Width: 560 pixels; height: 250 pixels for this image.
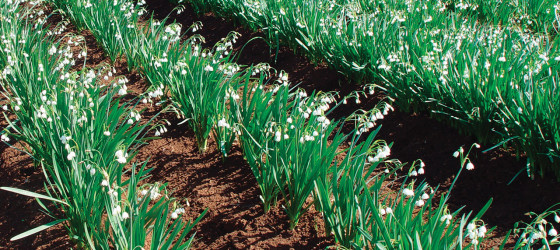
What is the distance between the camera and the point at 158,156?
4.13 m

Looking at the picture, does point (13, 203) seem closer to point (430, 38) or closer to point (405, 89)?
point (405, 89)

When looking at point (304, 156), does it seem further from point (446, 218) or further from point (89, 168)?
point (89, 168)

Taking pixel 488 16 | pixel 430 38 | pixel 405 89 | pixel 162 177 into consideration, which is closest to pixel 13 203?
pixel 162 177

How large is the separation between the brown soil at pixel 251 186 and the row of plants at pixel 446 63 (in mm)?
155

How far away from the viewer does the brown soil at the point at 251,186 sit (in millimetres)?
3266

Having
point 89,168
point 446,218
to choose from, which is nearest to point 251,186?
point 89,168

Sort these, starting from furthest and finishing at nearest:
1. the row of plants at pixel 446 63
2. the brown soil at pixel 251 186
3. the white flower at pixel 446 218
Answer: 1. the row of plants at pixel 446 63
2. the brown soil at pixel 251 186
3. the white flower at pixel 446 218

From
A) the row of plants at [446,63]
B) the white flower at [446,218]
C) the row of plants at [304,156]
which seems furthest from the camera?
the row of plants at [446,63]

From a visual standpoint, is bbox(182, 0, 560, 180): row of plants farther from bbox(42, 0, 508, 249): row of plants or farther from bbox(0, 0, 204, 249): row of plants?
bbox(0, 0, 204, 249): row of plants

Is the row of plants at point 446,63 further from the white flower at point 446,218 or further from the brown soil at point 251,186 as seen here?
the white flower at point 446,218

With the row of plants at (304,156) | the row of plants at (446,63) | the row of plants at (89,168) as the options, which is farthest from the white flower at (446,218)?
the row of plants at (446,63)

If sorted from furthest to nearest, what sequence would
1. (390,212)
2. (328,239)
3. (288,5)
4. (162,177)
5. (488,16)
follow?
(488,16), (288,5), (162,177), (328,239), (390,212)

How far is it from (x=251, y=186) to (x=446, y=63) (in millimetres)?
1642

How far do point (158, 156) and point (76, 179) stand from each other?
4.29 ft
